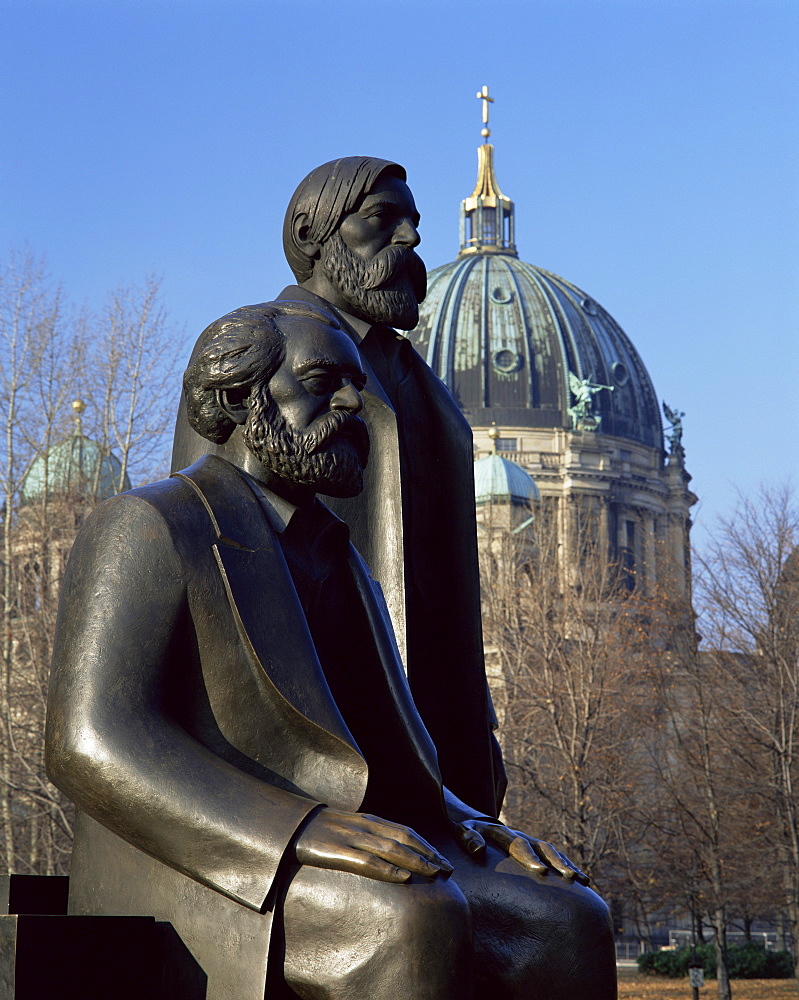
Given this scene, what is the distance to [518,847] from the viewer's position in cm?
317

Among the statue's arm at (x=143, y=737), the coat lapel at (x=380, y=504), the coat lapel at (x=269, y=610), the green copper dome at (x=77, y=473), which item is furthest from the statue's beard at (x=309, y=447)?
the green copper dome at (x=77, y=473)

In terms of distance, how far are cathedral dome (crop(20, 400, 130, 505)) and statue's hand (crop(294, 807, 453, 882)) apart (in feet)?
69.0

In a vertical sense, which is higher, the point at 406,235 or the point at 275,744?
the point at 406,235

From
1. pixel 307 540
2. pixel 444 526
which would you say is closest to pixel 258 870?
pixel 307 540

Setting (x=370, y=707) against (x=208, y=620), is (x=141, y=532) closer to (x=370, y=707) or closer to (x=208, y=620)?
(x=208, y=620)

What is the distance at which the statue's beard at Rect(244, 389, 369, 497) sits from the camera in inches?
124

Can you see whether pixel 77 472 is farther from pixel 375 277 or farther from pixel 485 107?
pixel 485 107

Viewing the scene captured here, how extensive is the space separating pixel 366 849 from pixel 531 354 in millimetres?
83509

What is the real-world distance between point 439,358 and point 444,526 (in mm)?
80803

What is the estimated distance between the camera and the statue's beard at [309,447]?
10.3ft

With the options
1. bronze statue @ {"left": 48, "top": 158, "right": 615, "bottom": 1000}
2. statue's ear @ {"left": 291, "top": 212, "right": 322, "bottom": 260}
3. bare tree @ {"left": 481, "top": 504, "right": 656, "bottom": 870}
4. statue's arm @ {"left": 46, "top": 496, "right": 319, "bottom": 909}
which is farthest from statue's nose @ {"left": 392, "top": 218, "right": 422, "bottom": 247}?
bare tree @ {"left": 481, "top": 504, "right": 656, "bottom": 870}

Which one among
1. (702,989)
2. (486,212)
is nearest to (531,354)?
(486,212)

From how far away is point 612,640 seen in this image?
2916cm

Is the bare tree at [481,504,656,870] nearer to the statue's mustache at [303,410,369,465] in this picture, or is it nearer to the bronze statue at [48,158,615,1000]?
the bronze statue at [48,158,615,1000]
